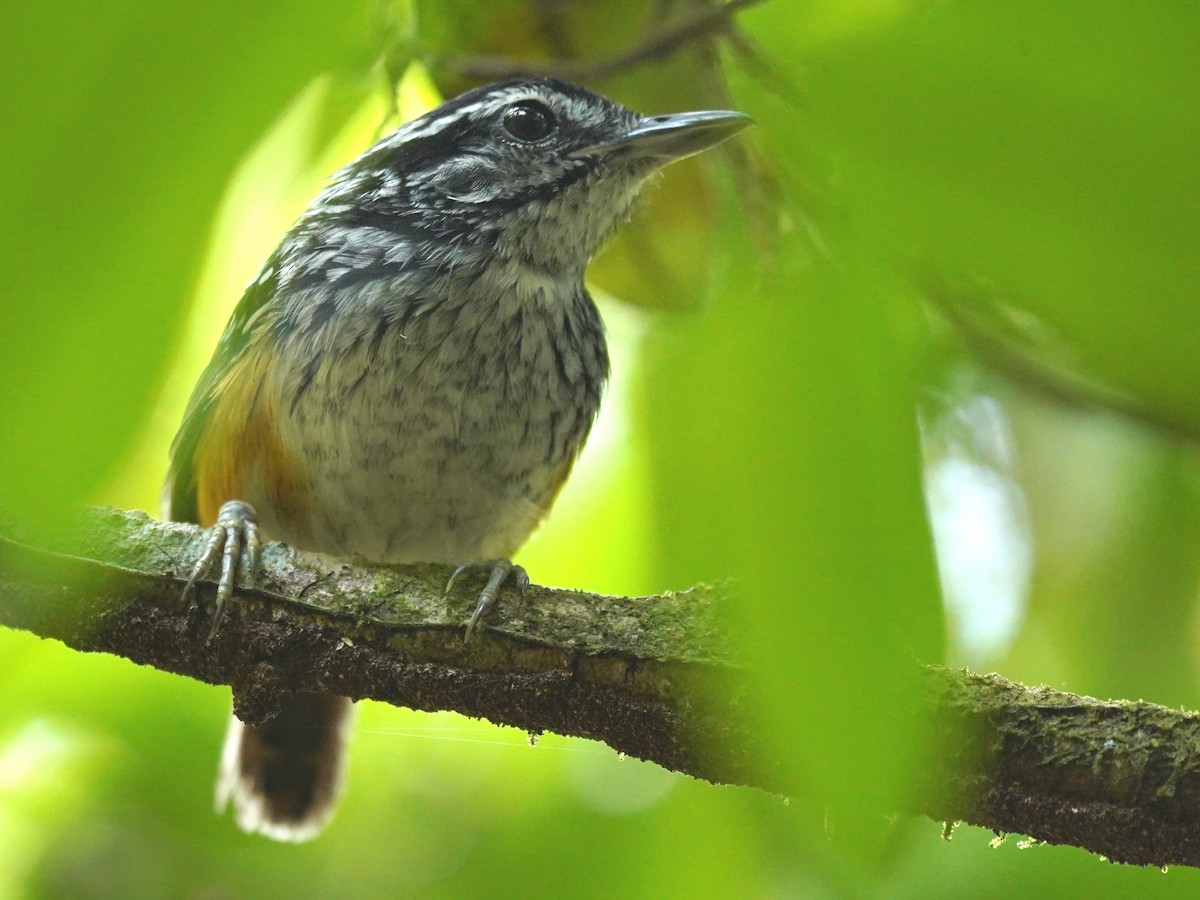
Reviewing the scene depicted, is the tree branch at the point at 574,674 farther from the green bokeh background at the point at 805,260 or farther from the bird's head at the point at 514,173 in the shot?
the bird's head at the point at 514,173

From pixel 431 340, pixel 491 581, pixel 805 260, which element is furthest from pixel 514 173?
pixel 805 260

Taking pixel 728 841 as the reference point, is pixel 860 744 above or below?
above

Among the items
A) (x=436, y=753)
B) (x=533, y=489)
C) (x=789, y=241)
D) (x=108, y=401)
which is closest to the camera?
(x=108, y=401)

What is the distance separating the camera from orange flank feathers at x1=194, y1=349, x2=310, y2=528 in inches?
122

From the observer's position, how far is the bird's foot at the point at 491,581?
2350 mm

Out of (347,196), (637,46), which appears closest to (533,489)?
(347,196)

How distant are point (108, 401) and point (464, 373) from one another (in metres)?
2.27

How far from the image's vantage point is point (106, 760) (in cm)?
335

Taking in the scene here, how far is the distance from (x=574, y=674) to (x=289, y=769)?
5.81 feet

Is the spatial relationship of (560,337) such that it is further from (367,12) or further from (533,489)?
(367,12)

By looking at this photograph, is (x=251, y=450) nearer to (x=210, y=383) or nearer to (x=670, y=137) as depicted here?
(x=210, y=383)

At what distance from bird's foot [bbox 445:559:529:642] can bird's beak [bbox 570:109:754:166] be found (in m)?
0.93

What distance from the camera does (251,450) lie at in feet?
10.3

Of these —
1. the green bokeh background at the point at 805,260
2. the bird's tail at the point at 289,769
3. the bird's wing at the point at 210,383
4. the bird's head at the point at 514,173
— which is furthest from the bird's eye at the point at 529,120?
the bird's tail at the point at 289,769
